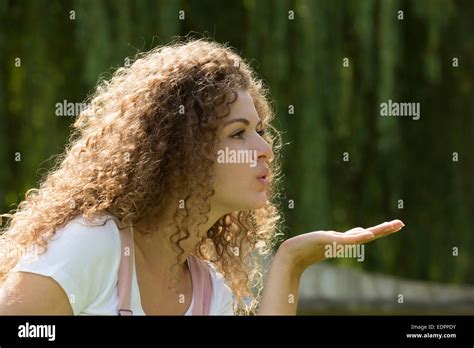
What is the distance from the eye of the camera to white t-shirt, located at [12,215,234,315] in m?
2.49

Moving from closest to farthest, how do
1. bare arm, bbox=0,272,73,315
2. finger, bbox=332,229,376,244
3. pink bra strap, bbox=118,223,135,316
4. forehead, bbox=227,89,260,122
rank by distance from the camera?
bare arm, bbox=0,272,73,315 → pink bra strap, bbox=118,223,135,316 → finger, bbox=332,229,376,244 → forehead, bbox=227,89,260,122

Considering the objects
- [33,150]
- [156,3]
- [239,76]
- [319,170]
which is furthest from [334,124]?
[239,76]

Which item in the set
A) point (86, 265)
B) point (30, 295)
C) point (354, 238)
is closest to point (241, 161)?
point (354, 238)

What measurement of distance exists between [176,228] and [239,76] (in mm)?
469

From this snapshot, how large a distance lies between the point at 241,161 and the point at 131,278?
0.43m

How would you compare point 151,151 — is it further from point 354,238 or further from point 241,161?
point 354,238

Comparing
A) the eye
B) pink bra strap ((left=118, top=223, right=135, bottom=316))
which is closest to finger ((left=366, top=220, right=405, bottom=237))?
the eye

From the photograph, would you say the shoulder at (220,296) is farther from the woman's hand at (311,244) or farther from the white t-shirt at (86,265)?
Result: the white t-shirt at (86,265)

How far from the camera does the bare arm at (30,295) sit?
2457 millimetres

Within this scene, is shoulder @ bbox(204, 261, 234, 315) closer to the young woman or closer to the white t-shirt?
the young woman

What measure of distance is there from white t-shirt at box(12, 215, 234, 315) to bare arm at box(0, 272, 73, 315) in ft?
0.05

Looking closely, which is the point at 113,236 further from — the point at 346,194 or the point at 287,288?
the point at 346,194

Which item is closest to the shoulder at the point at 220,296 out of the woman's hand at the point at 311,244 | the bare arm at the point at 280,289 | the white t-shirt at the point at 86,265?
the bare arm at the point at 280,289

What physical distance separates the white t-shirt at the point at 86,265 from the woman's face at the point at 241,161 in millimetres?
354
